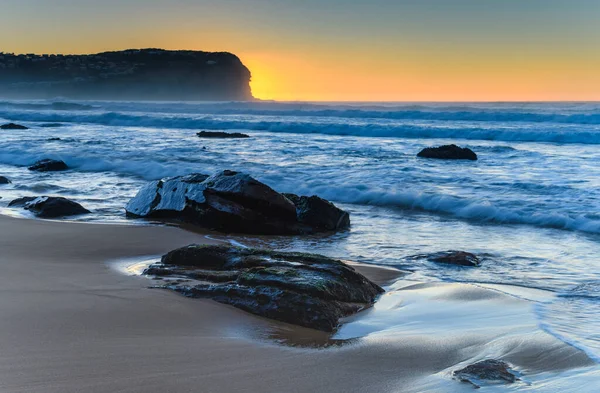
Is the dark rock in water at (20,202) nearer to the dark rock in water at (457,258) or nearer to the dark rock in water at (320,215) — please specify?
the dark rock in water at (320,215)

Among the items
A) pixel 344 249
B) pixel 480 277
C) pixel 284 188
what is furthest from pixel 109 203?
pixel 480 277

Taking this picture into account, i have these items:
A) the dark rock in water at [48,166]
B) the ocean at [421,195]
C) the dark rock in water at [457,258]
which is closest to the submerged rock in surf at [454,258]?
the dark rock in water at [457,258]

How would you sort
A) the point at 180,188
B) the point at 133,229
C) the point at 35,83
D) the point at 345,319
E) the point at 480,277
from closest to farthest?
the point at 345,319 < the point at 480,277 < the point at 133,229 < the point at 180,188 < the point at 35,83

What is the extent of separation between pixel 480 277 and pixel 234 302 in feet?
7.27

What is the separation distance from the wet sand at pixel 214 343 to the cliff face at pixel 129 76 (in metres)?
107

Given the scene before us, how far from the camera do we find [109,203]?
9016mm

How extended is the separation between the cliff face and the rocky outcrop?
339 ft

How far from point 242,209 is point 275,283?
309cm

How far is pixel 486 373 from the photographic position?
3.09 m

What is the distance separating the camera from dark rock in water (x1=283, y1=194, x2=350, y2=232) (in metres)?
7.43

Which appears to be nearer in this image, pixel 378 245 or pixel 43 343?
pixel 43 343

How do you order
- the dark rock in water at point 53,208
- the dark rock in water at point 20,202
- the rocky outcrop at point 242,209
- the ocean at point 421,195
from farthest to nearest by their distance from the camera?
the dark rock in water at point 20,202, the dark rock in water at point 53,208, the rocky outcrop at point 242,209, the ocean at point 421,195

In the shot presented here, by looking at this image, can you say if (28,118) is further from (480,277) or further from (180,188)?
(480,277)

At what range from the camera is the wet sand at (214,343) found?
9.68 feet
